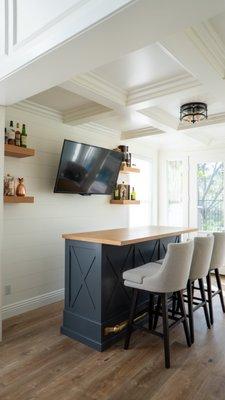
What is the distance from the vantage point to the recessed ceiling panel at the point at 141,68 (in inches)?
90.2

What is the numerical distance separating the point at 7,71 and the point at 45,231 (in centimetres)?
214

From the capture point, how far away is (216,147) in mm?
5344

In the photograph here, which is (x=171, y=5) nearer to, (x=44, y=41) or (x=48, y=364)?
(x=44, y=41)

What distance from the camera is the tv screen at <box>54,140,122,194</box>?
354 centimetres

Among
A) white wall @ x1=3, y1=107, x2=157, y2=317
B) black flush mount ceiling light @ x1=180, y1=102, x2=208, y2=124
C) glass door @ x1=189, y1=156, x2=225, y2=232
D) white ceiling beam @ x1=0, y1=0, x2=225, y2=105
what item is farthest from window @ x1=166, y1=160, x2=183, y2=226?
white ceiling beam @ x1=0, y1=0, x2=225, y2=105

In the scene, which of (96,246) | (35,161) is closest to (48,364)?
(96,246)

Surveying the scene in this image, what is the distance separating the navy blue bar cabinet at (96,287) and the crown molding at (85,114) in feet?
5.13

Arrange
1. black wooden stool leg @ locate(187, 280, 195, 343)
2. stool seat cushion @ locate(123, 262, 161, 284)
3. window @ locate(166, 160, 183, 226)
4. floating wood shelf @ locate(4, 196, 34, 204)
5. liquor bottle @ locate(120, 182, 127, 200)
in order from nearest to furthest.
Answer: stool seat cushion @ locate(123, 262, 161, 284), black wooden stool leg @ locate(187, 280, 195, 343), floating wood shelf @ locate(4, 196, 34, 204), liquor bottle @ locate(120, 182, 127, 200), window @ locate(166, 160, 183, 226)

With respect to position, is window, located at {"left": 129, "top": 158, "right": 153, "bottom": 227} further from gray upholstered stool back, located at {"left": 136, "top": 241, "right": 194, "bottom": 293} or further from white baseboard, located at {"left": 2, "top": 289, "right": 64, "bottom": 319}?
gray upholstered stool back, located at {"left": 136, "top": 241, "right": 194, "bottom": 293}

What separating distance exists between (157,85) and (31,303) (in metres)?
2.87

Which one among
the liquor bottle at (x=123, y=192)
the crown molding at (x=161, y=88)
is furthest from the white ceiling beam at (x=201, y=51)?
the liquor bottle at (x=123, y=192)

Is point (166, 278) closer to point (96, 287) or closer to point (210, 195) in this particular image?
point (96, 287)

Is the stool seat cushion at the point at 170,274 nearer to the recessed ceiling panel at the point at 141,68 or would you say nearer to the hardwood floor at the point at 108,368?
the hardwood floor at the point at 108,368

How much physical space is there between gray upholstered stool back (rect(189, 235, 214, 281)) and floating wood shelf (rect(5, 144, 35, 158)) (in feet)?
6.60
